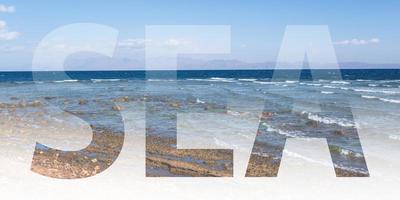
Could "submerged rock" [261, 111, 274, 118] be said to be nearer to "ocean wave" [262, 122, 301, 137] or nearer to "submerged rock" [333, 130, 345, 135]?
"ocean wave" [262, 122, 301, 137]

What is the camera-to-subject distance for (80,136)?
16.4 m

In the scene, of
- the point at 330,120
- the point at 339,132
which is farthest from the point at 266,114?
the point at 339,132

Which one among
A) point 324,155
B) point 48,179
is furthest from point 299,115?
point 48,179

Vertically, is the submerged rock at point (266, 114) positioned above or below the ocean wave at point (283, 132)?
below

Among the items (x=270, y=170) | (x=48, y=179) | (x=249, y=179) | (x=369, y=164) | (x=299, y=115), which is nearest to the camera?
(x=48, y=179)

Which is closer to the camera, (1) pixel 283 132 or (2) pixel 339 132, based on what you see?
(1) pixel 283 132

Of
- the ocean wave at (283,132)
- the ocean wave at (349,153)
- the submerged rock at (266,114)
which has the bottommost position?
the submerged rock at (266,114)

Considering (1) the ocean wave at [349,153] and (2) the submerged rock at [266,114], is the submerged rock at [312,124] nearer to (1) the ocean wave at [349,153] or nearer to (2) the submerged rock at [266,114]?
(2) the submerged rock at [266,114]

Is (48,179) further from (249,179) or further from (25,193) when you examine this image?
(249,179)

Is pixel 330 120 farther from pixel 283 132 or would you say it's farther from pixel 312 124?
pixel 283 132

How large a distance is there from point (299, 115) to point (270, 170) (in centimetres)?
1267

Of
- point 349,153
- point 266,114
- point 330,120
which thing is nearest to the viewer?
point 349,153

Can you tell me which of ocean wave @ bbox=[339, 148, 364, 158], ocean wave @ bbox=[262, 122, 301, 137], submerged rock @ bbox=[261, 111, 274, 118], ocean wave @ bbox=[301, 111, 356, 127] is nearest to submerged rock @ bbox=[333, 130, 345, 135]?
ocean wave @ bbox=[262, 122, 301, 137]

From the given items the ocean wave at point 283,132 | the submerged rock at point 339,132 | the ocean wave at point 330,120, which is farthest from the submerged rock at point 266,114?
the submerged rock at point 339,132
